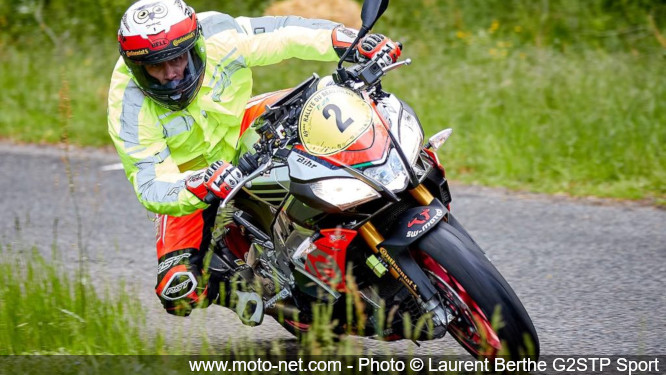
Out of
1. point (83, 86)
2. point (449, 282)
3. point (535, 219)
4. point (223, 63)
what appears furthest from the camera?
point (83, 86)

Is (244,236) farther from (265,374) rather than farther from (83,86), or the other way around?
(83,86)

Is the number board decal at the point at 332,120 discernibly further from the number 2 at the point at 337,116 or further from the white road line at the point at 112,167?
the white road line at the point at 112,167

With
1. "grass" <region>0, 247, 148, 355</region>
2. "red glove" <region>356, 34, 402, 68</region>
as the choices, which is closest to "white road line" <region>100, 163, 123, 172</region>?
"grass" <region>0, 247, 148, 355</region>

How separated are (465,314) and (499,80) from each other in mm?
6535

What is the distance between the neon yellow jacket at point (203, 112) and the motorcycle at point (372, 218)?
471 millimetres

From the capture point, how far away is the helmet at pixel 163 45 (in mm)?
4359

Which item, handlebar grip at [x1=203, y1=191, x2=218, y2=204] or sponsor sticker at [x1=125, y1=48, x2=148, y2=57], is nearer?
handlebar grip at [x1=203, y1=191, x2=218, y2=204]

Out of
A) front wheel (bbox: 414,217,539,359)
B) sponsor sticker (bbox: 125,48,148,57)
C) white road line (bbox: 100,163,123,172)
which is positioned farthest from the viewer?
white road line (bbox: 100,163,123,172)

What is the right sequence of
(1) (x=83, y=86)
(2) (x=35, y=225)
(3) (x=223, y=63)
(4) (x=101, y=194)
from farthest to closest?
(1) (x=83, y=86), (4) (x=101, y=194), (2) (x=35, y=225), (3) (x=223, y=63)

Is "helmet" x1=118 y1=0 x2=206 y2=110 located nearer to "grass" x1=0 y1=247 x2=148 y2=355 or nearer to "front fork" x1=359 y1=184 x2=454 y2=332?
"grass" x1=0 y1=247 x2=148 y2=355

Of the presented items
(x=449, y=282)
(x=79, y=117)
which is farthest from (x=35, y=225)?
(x=449, y=282)

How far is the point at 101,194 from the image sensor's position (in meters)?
8.45

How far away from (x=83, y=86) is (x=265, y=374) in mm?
8117

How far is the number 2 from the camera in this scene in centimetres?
392
